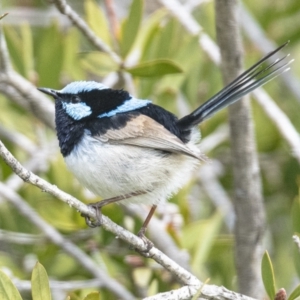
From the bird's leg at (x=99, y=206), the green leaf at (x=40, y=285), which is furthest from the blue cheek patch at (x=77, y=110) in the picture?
the green leaf at (x=40, y=285)

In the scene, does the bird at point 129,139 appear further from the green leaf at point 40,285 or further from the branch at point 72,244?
the green leaf at point 40,285

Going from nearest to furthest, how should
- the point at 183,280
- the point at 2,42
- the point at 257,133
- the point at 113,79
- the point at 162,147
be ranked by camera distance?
the point at 183,280, the point at 162,147, the point at 2,42, the point at 113,79, the point at 257,133

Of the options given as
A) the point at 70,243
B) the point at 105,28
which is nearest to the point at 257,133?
the point at 105,28

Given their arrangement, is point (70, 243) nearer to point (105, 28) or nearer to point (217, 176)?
point (105, 28)

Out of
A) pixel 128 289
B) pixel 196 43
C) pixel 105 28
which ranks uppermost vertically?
pixel 105 28

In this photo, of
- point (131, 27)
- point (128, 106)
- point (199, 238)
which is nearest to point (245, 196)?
point (199, 238)

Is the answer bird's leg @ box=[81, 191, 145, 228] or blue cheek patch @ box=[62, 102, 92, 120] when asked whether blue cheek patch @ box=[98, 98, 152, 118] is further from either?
bird's leg @ box=[81, 191, 145, 228]

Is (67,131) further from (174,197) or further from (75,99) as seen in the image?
(174,197)

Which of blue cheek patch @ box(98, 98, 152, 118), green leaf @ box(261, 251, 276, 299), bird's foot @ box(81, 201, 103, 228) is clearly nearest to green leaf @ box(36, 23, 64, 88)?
blue cheek patch @ box(98, 98, 152, 118)
